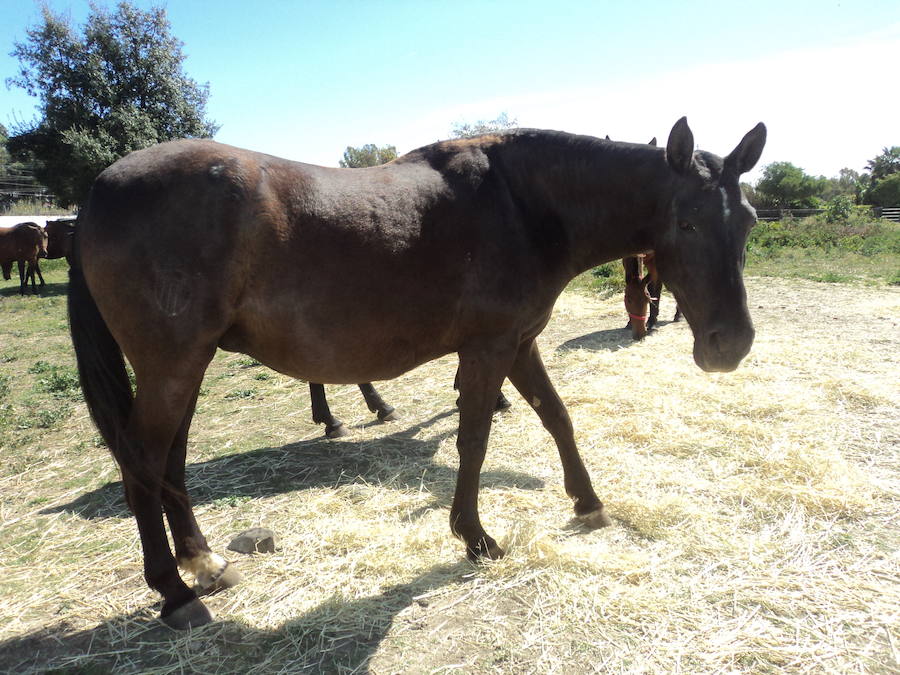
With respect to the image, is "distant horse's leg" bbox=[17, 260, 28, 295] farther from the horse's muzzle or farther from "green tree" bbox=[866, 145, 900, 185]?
"green tree" bbox=[866, 145, 900, 185]

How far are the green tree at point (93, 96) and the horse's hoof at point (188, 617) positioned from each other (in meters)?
18.8

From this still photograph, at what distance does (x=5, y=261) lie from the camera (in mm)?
17328

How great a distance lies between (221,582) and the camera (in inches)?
110

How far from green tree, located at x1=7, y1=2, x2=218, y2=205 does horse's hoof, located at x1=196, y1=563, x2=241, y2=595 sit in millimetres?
18582

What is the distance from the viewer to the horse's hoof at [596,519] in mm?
3297

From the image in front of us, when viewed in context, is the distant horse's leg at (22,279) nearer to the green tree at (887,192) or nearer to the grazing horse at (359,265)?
the grazing horse at (359,265)

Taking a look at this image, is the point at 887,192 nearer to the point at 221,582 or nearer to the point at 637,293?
the point at 637,293

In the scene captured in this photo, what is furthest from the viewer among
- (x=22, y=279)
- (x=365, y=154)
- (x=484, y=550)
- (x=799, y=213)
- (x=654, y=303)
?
(x=365, y=154)

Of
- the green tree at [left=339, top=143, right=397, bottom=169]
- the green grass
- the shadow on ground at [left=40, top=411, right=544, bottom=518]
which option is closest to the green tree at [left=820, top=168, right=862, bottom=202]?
the green grass

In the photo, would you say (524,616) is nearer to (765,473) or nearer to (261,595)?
(261,595)

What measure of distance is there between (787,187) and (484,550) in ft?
174

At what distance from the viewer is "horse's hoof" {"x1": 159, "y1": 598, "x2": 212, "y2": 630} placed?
2520 millimetres

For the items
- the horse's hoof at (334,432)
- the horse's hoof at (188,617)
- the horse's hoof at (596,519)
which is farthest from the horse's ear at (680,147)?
the horse's hoof at (334,432)

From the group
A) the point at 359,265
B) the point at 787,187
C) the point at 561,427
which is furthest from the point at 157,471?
the point at 787,187
